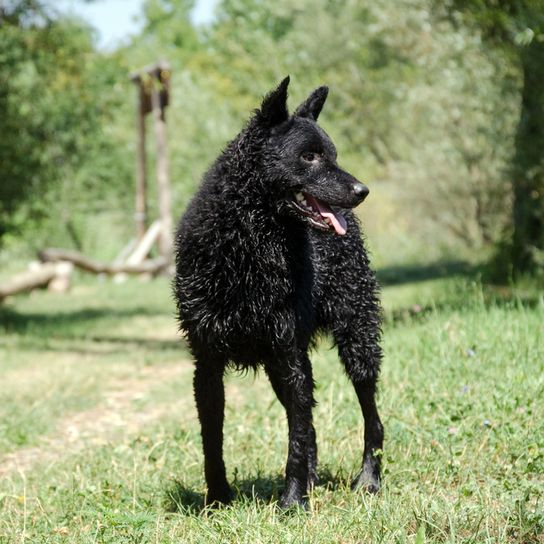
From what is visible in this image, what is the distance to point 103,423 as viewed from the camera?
678 cm

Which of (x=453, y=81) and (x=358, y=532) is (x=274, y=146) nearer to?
(x=358, y=532)

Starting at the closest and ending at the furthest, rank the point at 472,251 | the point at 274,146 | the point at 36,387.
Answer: the point at 274,146 < the point at 36,387 < the point at 472,251

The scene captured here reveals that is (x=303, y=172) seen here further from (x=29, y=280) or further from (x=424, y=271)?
(x=29, y=280)

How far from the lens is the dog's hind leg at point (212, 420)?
408 centimetres

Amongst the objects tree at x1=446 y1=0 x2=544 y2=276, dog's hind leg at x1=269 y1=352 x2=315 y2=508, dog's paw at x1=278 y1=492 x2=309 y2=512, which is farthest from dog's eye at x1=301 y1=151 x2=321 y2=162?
tree at x1=446 y1=0 x2=544 y2=276

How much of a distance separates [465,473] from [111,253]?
23644 millimetres

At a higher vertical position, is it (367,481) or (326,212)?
(326,212)

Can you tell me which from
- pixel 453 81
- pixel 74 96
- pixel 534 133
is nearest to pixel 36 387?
pixel 534 133

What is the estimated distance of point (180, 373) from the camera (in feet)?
28.7

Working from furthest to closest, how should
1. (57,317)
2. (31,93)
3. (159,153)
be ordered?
(159,153)
(31,93)
(57,317)

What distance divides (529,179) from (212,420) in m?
9.47

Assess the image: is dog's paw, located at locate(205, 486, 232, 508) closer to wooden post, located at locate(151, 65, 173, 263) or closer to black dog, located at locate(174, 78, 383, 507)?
black dog, located at locate(174, 78, 383, 507)

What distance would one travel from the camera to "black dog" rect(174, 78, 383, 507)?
3840 mm

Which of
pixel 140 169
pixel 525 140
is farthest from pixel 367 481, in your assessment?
pixel 140 169
